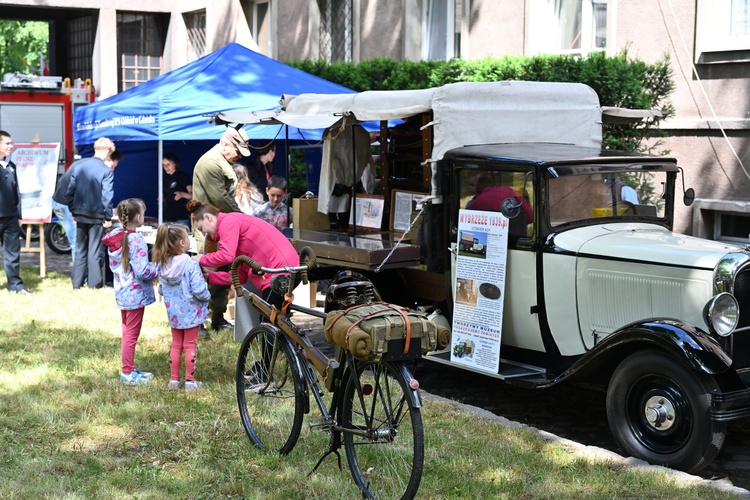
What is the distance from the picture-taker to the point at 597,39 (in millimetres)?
12555

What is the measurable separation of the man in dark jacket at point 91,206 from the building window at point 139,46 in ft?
44.8

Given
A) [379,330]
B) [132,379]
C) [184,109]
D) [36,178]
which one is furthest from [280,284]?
[36,178]

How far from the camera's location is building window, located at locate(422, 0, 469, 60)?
1463 centimetres

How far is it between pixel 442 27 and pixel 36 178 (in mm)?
6236

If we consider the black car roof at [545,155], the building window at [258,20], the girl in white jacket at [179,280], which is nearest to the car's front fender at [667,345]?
the black car roof at [545,155]

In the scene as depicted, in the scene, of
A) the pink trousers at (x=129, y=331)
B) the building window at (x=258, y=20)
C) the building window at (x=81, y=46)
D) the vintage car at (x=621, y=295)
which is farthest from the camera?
the building window at (x=81, y=46)

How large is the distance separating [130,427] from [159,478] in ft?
3.43

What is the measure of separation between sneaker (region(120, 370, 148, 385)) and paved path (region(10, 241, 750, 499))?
2145 mm

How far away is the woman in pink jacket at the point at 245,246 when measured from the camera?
700 cm

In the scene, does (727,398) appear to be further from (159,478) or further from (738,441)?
(159,478)

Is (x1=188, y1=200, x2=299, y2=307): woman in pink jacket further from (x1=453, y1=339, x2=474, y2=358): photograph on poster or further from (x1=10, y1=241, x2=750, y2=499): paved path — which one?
(x1=10, y1=241, x2=750, y2=499): paved path

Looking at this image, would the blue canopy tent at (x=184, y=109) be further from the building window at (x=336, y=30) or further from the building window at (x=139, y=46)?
the building window at (x=139, y=46)

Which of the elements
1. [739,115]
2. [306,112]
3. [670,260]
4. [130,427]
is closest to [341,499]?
[130,427]

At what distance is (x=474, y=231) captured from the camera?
23.3 feet
